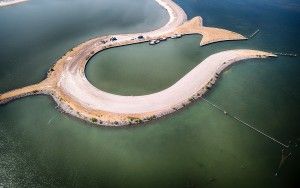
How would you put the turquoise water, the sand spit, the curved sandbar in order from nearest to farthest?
the turquoise water → the curved sandbar → the sand spit

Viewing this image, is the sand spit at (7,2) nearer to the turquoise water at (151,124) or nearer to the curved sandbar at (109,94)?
the turquoise water at (151,124)

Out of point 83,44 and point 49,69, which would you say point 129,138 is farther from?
point 83,44

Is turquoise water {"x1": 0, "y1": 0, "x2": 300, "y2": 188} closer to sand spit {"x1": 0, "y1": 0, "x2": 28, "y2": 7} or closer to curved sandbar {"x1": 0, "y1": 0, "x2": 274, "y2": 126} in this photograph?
curved sandbar {"x1": 0, "y1": 0, "x2": 274, "y2": 126}

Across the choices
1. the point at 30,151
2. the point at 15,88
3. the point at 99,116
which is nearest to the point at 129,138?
the point at 99,116

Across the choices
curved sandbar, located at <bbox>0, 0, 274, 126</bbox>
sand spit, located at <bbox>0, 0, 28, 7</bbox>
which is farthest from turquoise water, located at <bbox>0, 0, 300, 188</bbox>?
sand spit, located at <bbox>0, 0, 28, 7</bbox>

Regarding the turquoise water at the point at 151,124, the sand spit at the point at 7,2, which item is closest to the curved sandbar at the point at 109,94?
the turquoise water at the point at 151,124
